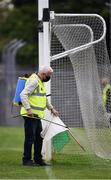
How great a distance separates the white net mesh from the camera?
15469 millimetres

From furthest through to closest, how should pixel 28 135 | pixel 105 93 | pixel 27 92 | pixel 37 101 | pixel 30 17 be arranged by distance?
pixel 30 17, pixel 105 93, pixel 28 135, pixel 37 101, pixel 27 92

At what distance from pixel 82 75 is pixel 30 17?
136ft

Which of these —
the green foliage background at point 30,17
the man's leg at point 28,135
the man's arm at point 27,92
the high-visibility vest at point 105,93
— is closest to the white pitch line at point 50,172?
the man's leg at point 28,135

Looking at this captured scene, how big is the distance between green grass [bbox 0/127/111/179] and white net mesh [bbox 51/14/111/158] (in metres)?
0.20

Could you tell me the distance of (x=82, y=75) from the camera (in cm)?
1591

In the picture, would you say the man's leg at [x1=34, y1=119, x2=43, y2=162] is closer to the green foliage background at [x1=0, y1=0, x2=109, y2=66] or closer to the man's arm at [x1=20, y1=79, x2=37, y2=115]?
the man's arm at [x1=20, y1=79, x2=37, y2=115]

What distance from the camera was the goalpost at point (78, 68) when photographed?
15.5 meters

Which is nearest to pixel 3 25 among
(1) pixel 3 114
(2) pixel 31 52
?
(2) pixel 31 52

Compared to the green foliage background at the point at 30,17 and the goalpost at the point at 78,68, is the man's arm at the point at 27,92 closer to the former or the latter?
the goalpost at the point at 78,68

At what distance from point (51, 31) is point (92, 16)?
2.84 ft

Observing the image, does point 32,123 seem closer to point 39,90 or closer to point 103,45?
point 39,90

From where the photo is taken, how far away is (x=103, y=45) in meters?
16.2

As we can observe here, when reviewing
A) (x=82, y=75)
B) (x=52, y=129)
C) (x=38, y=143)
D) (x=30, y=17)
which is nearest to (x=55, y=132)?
(x=52, y=129)

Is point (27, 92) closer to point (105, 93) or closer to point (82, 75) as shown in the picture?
point (82, 75)
